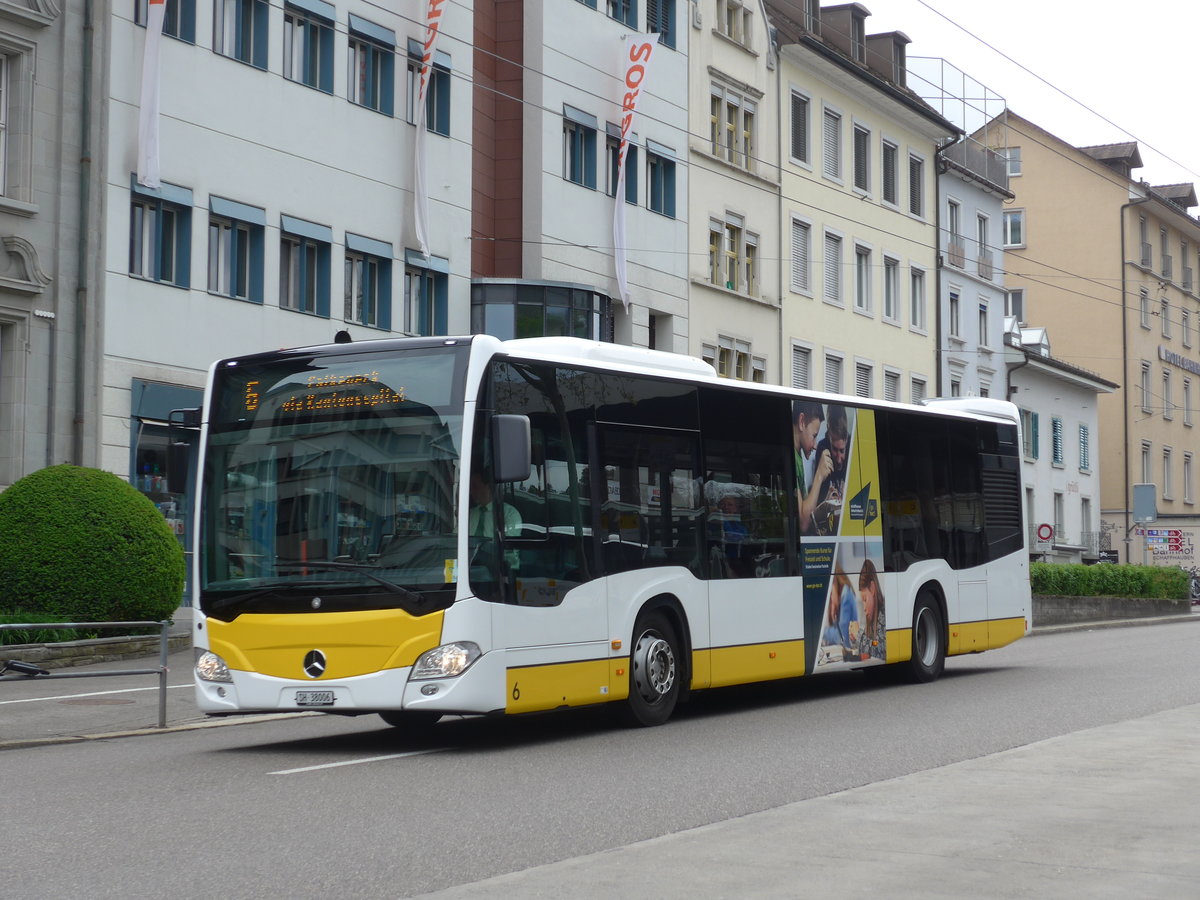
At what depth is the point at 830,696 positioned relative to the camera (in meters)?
18.3

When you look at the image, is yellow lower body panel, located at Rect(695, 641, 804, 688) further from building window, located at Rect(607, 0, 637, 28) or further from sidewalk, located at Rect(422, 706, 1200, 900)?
building window, located at Rect(607, 0, 637, 28)

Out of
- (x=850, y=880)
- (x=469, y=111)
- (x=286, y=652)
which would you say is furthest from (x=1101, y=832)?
(x=469, y=111)

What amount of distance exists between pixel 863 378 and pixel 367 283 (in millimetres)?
20920

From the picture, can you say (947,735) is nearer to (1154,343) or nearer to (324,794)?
(324,794)

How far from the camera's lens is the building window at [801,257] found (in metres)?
45.6

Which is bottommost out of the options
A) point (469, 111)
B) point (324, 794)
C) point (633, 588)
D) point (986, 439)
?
Result: point (324, 794)

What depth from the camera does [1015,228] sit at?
7150cm

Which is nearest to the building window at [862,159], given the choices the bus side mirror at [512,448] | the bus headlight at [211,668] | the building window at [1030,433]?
the building window at [1030,433]

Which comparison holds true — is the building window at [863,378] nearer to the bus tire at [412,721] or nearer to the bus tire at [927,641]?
the bus tire at [927,641]

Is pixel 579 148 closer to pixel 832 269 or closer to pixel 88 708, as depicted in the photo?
pixel 832 269

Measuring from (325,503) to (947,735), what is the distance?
5.02 meters

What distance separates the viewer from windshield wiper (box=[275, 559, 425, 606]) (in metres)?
12.7

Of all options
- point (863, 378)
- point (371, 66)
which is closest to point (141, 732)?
point (371, 66)

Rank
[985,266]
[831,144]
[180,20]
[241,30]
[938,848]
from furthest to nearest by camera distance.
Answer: [985,266], [831,144], [241,30], [180,20], [938,848]
